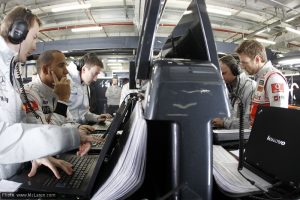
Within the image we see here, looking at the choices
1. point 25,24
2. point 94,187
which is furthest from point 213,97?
point 25,24

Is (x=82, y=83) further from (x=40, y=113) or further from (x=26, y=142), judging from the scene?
(x=26, y=142)

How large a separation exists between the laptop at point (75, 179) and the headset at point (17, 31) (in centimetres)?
49

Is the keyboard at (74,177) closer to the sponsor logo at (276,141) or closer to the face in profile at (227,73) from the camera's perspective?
the sponsor logo at (276,141)

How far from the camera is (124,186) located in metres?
0.48

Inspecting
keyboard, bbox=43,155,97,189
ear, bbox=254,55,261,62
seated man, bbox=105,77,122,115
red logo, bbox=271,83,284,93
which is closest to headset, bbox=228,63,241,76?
ear, bbox=254,55,261,62

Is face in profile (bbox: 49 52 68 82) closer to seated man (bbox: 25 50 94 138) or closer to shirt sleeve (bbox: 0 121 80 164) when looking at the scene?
seated man (bbox: 25 50 94 138)

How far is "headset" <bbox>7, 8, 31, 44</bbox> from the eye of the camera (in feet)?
3.27

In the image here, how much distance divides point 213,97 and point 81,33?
894cm

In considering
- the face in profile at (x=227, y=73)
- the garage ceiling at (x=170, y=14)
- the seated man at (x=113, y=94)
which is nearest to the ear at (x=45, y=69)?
the face in profile at (x=227, y=73)

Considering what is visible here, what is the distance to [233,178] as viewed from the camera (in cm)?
62

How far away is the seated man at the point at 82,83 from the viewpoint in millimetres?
2840

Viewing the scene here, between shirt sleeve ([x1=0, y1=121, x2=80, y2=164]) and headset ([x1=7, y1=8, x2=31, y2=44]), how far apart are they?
42 cm

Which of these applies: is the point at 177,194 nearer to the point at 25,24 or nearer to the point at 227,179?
the point at 227,179

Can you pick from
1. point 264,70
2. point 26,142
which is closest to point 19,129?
point 26,142
